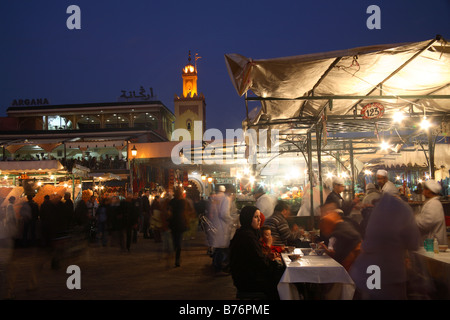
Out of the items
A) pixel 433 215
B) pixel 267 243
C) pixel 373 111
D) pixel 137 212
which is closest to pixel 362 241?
pixel 433 215

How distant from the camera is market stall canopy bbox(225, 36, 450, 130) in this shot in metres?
5.10

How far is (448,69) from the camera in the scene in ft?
19.3

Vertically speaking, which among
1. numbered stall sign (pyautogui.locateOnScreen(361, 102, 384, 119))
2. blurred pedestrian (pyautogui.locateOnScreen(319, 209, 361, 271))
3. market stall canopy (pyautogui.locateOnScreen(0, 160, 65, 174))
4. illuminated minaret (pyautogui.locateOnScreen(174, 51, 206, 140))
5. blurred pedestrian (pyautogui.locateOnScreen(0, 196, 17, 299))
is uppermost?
illuminated minaret (pyautogui.locateOnScreen(174, 51, 206, 140))

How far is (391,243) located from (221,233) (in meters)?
5.34

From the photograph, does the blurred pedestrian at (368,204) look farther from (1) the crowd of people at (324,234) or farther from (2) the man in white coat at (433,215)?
(2) the man in white coat at (433,215)

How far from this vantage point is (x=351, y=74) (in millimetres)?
6188

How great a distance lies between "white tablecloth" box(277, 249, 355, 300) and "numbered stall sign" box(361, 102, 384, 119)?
4388mm

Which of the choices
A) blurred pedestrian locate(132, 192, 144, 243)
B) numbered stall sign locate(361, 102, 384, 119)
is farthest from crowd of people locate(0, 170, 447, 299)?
blurred pedestrian locate(132, 192, 144, 243)

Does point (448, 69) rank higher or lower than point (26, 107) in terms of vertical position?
lower

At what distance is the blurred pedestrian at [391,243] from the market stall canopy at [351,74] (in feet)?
7.30

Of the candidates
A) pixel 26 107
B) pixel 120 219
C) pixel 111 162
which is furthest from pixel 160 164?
pixel 26 107

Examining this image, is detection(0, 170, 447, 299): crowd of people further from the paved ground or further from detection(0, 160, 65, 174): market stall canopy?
detection(0, 160, 65, 174): market stall canopy
